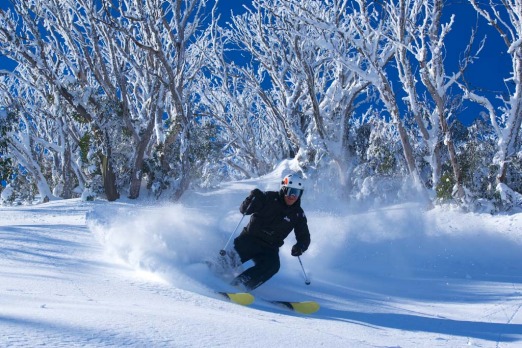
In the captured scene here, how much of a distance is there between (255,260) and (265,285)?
314mm

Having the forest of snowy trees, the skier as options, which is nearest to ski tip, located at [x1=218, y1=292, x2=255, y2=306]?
the skier

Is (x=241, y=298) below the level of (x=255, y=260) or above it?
below

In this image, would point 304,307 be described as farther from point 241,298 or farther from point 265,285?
point 265,285

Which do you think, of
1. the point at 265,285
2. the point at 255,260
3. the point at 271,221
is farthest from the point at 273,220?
the point at 265,285

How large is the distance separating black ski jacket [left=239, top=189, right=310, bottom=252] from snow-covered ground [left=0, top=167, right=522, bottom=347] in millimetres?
551

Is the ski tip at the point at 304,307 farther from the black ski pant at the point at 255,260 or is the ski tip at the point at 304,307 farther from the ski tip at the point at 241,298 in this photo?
the black ski pant at the point at 255,260

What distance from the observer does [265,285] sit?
602 centimetres

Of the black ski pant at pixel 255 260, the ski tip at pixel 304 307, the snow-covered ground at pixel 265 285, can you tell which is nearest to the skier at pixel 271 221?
the black ski pant at pixel 255 260

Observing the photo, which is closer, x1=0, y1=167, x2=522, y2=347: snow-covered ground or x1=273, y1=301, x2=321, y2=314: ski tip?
x1=0, y1=167, x2=522, y2=347: snow-covered ground

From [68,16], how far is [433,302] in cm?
1339

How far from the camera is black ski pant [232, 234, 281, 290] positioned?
5426 mm

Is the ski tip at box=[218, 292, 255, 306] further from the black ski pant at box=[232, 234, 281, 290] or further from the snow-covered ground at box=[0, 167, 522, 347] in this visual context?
the black ski pant at box=[232, 234, 281, 290]

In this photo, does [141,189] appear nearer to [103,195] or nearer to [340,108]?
[103,195]

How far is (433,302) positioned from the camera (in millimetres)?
5926
